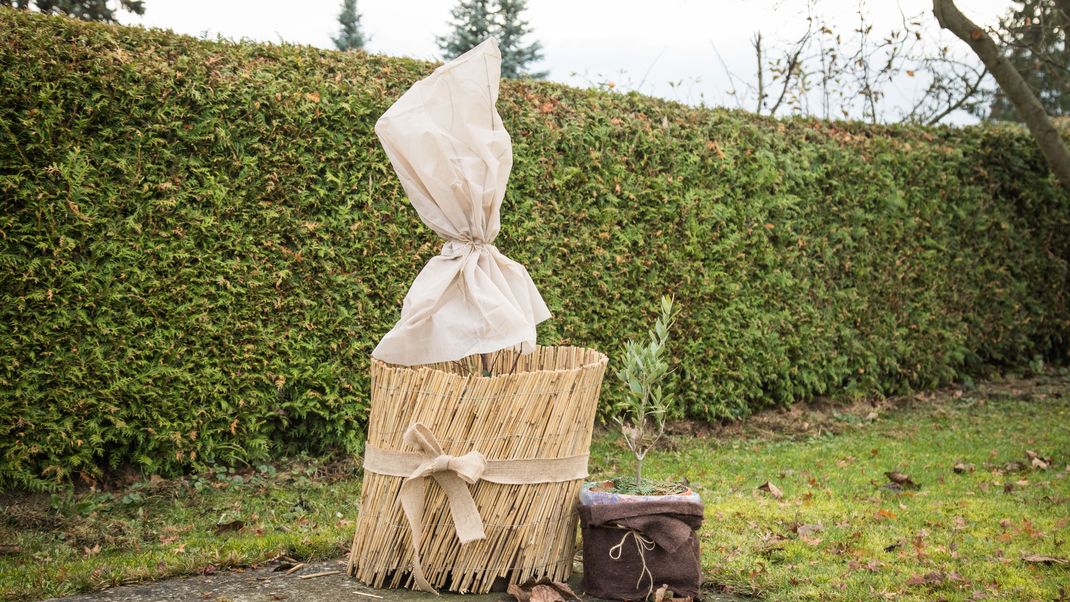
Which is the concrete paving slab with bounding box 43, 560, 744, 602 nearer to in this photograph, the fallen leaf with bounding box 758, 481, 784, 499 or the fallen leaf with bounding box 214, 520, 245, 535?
the fallen leaf with bounding box 214, 520, 245, 535

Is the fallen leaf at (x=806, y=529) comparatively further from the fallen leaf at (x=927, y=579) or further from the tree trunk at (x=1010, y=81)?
the tree trunk at (x=1010, y=81)

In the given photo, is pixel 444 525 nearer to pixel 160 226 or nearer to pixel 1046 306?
pixel 160 226

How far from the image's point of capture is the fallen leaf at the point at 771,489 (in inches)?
203

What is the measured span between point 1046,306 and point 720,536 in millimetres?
7131

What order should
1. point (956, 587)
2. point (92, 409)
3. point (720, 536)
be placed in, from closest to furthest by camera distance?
1. point (956, 587)
2. point (720, 536)
3. point (92, 409)

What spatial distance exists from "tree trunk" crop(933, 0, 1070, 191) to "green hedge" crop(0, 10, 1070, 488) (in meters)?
1.35

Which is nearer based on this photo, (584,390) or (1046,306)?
(584,390)

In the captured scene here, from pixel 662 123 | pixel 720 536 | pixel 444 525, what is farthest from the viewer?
pixel 662 123

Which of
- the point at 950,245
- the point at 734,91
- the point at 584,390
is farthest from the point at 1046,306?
the point at 584,390

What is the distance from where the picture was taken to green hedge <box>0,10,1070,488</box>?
454 cm

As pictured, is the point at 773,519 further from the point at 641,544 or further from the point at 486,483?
the point at 486,483

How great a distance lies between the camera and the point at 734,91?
11.2 metres

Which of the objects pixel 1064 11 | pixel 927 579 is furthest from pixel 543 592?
pixel 1064 11

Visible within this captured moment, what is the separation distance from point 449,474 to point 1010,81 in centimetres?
741
